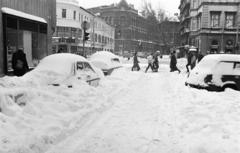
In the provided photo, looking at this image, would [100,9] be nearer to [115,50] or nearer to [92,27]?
[115,50]

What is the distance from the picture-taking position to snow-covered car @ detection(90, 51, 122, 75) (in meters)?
16.2

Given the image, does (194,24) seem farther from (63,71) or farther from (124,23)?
(63,71)

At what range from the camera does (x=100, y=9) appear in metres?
104

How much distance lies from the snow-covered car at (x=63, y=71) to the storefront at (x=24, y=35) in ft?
17.1

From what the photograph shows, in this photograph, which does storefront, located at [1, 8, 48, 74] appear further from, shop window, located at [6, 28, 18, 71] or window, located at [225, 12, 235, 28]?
window, located at [225, 12, 235, 28]

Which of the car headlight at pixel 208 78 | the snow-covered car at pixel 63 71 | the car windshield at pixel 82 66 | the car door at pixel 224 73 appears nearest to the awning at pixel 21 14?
the snow-covered car at pixel 63 71

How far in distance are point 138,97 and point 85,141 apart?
5.08 metres

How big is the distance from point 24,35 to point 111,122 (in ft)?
39.5

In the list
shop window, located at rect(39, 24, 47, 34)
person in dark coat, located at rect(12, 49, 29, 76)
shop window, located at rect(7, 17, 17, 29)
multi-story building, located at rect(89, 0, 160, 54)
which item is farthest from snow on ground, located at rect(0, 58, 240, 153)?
multi-story building, located at rect(89, 0, 160, 54)

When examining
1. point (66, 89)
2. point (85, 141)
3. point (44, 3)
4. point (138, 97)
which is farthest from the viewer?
point (44, 3)

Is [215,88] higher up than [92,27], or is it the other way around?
[92,27]

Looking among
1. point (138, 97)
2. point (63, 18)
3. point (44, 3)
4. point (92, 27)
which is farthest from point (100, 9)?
point (138, 97)

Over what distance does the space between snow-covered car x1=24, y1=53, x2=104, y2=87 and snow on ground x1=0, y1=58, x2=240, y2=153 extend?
1.18 ft

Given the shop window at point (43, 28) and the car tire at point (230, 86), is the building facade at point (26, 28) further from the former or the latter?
the car tire at point (230, 86)
